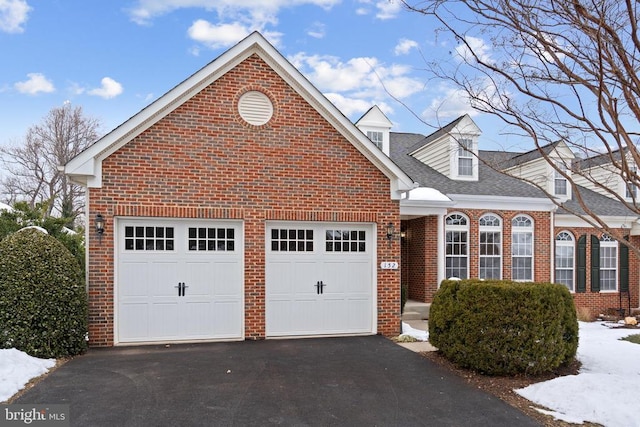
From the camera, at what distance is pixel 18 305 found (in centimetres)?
698

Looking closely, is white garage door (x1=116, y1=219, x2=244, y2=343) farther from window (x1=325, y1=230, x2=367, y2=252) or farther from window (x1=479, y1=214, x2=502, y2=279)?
window (x1=479, y1=214, x2=502, y2=279)

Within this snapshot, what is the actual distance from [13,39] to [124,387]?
627 inches

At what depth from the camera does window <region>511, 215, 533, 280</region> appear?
48.4 ft

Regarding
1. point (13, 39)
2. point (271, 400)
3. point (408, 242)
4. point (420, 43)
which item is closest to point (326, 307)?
point (271, 400)

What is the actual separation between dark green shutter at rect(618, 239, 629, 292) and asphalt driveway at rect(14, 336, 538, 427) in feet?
41.4

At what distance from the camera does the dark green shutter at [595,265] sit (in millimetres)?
15883

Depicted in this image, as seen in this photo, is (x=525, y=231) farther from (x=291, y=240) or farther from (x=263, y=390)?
(x=263, y=390)

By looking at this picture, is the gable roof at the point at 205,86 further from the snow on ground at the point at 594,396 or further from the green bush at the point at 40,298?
the snow on ground at the point at 594,396

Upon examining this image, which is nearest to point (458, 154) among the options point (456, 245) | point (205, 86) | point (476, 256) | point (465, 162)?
point (465, 162)

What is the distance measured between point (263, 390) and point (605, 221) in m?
15.7

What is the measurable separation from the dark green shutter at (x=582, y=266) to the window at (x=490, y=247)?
3.48 metres

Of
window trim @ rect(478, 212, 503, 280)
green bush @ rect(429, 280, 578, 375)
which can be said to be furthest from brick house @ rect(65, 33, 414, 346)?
window trim @ rect(478, 212, 503, 280)

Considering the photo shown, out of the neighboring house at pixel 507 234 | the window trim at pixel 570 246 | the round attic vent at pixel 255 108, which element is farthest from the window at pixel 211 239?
the window trim at pixel 570 246

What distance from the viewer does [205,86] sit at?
872 centimetres
